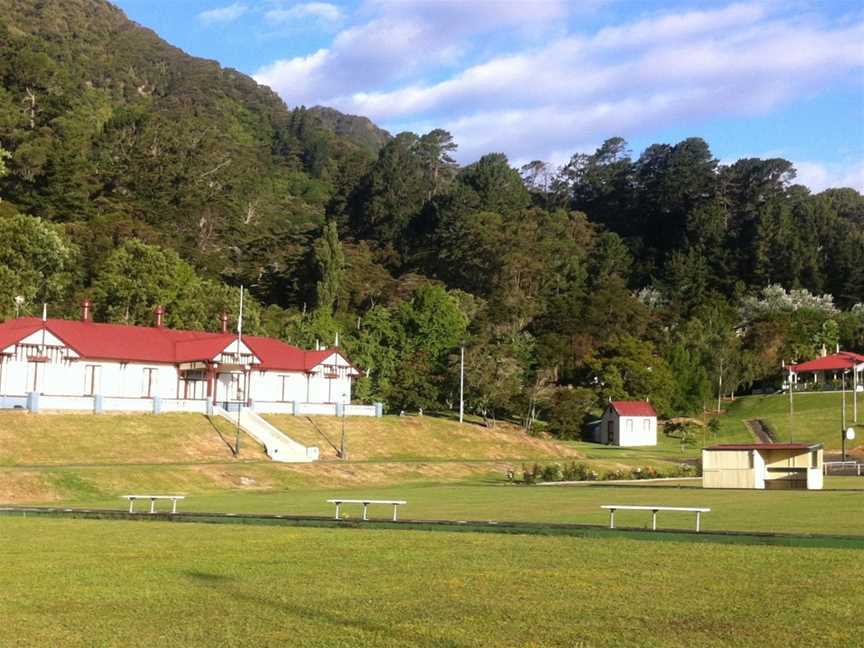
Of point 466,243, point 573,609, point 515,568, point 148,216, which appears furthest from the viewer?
point 466,243

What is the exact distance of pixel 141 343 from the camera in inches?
2447

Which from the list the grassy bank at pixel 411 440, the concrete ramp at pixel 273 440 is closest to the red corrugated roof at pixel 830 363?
the grassy bank at pixel 411 440

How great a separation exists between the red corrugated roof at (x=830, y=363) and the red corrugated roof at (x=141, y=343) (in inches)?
2024

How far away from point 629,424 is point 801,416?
52.7 feet

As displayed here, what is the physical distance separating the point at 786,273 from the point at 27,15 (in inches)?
5984

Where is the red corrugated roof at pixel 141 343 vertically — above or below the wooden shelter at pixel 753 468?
above

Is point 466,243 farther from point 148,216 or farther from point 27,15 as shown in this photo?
point 27,15

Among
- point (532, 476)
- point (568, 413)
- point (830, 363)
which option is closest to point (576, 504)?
point (532, 476)

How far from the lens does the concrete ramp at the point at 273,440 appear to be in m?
52.2

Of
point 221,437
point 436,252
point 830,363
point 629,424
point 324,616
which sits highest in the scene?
point 436,252

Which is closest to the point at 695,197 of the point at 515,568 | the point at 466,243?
the point at 466,243

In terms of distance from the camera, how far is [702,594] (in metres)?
12.0

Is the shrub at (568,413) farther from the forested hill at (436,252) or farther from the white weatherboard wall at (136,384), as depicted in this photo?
the white weatherboard wall at (136,384)

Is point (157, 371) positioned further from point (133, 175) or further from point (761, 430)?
point (133, 175)
